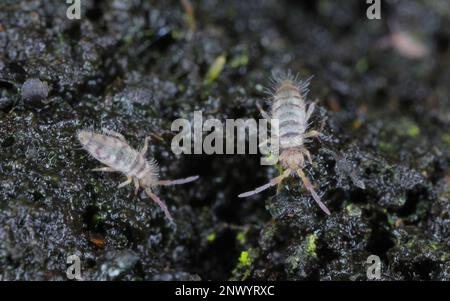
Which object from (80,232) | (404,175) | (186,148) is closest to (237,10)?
(186,148)

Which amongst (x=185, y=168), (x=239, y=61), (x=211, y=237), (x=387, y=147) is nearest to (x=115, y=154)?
(x=185, y=168)

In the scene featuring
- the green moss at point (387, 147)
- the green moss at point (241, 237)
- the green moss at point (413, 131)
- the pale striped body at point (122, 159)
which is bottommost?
the green moss at point (241, 237)

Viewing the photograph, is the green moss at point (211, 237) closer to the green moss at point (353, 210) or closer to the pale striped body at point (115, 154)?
the pale striped body at point (115, 154)

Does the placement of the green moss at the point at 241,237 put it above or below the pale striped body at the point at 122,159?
below

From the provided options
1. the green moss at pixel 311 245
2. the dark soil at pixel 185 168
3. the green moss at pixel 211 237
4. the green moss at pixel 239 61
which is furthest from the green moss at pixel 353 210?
the green moss at pixel 239 61

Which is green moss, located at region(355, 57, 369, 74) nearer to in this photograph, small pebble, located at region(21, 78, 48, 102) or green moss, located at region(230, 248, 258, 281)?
green moss, located at region(230, 248, 258, 281)

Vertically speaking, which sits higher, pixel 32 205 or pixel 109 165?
pixel 109 165
